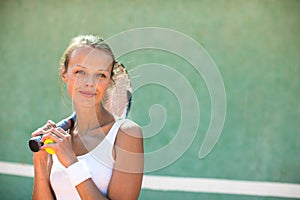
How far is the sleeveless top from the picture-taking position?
1.93 m

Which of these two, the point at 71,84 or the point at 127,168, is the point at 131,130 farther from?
the point at 71,84

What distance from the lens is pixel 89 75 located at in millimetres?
2023

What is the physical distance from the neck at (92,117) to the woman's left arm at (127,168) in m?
0.22

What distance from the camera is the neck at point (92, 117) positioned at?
212 cm

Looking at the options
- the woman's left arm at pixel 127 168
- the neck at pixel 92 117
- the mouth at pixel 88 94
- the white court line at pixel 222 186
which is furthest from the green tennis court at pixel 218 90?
the woman's left arm at pixel 127 168

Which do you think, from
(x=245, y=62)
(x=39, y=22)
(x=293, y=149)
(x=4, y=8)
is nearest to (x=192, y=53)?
(x=245, y=62)

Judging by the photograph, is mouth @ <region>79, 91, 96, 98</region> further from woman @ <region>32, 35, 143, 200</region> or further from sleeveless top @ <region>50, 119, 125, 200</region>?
sleeveless top @ <region>50, 119, 125, 200</region>

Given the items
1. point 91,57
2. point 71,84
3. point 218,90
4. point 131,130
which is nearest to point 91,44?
point 91,57

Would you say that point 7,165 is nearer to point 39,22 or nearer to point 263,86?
point 39,22

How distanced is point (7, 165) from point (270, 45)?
2899mm

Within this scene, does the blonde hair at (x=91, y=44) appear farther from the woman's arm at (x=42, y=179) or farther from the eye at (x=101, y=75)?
the woman's arm at (x=42, y=179)

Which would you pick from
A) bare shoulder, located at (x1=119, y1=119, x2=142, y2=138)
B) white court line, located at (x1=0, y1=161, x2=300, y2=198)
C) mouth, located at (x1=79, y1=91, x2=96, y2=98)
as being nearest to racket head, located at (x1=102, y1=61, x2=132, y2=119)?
mouth, located at (x1=79, y1=91, x2=96, y2=98)

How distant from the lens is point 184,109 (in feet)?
15.2

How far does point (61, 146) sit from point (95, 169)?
0.17m
